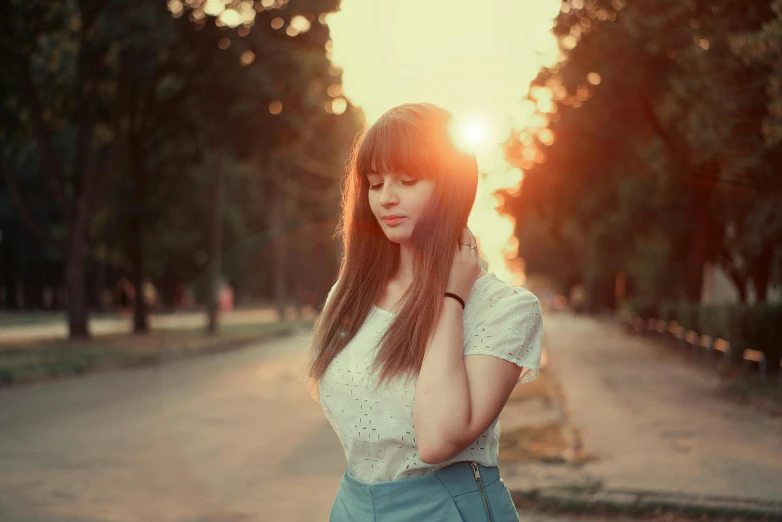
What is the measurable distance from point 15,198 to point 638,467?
21.8m

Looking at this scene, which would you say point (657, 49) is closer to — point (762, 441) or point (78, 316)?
point (762, 441)

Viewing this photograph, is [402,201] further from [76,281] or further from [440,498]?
[76,281]

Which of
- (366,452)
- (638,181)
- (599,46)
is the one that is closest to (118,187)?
(638,181)

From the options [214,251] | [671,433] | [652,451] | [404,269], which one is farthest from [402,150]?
[214,251]

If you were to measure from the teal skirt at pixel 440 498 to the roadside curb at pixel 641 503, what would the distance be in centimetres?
563

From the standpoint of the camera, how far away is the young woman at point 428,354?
2238mm

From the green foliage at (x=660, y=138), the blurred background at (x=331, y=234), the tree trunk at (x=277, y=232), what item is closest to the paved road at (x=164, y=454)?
the blurred background at (x=331, y=234)

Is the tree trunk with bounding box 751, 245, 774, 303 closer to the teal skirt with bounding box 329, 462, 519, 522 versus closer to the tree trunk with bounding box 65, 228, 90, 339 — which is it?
the tree trunk with bounding box 65, 228, 90, 339

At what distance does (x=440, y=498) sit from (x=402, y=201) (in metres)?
0.63

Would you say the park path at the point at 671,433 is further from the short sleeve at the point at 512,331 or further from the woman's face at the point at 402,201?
the woman's face at the point at 402,201

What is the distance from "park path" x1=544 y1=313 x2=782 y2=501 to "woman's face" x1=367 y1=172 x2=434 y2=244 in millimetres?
6280

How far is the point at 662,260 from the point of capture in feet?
136

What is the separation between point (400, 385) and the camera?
2.30 m

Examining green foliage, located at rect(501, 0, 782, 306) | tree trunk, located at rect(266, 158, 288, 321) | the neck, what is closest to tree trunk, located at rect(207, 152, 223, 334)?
green foliage, located at rect(501, 0, 782, 306)
